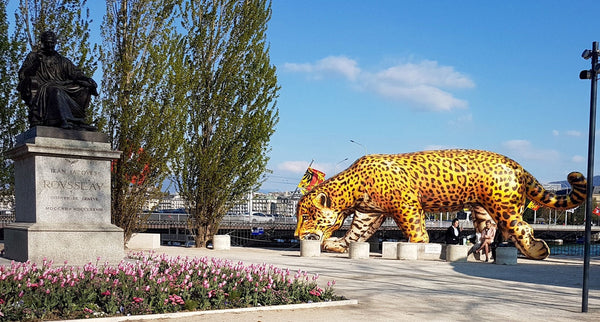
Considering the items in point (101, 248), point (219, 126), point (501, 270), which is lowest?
point (501, 270)

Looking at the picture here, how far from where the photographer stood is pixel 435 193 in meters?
20.3

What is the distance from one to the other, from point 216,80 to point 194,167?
341 centimetres

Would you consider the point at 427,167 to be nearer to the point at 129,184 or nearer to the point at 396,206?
the point at 396,206

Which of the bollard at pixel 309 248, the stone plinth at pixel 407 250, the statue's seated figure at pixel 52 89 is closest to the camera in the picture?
the statue's seated figure at pixel 52 89

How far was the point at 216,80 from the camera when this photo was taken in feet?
79.9

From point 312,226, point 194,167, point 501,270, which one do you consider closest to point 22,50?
point 194,167

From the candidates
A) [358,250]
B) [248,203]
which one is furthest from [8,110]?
[248,203]

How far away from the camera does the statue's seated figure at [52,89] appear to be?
12633mm

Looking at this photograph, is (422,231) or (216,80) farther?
(216,80)

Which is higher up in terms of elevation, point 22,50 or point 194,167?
point 22,50

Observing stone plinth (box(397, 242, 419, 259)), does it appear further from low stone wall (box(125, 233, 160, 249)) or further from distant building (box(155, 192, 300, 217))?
low stone wall (box(125, 233, 160, 249))

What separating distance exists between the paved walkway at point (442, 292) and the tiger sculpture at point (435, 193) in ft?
5.61

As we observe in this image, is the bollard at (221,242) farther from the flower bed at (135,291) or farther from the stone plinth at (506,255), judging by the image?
the flower bed at (135,291)

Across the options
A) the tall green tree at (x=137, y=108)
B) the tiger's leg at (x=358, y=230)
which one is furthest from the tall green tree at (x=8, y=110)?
the tiger's leg at (x=358, y=230)
